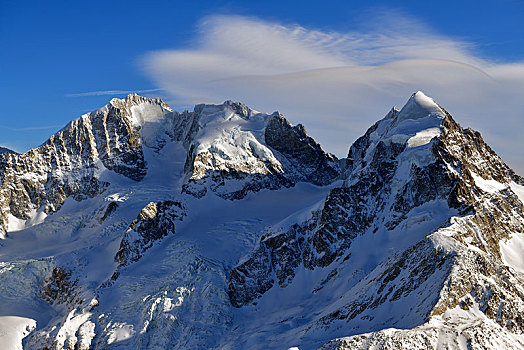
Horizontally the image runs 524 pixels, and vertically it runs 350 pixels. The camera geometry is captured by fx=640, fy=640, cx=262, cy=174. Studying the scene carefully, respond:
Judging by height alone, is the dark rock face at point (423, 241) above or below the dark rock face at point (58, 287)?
below

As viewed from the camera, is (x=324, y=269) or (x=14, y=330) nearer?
(x=14, y=330)

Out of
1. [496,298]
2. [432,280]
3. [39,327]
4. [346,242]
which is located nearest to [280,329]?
[346,242]

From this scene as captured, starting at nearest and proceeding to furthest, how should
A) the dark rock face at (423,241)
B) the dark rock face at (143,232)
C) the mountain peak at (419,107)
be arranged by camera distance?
the dark rock face at (423,241)
the dark rock face at (143,232)
the mountain peak at (419,107)

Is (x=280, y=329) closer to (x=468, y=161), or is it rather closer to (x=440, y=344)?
(x=440, y=344)

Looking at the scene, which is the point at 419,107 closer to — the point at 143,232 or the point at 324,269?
the point at 324,269

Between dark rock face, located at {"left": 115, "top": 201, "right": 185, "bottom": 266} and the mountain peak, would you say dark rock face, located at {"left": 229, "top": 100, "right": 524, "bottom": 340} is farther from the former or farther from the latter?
dark rock face, located at {"left": 115, "top": 201, "right": 185, "bottom": 266}

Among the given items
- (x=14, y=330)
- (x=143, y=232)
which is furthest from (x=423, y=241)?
(x=14, y=330)

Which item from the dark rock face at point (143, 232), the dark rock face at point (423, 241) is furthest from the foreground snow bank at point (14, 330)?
the dark rock face at point (423, 241)

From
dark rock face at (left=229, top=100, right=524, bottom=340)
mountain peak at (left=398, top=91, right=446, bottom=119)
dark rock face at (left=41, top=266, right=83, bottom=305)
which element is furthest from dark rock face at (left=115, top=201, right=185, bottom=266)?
mountain peak at (left=398, top=91, right=446, bottom=119)

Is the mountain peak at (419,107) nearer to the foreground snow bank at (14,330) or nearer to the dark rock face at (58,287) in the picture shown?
the dark rock face at (58,287)
